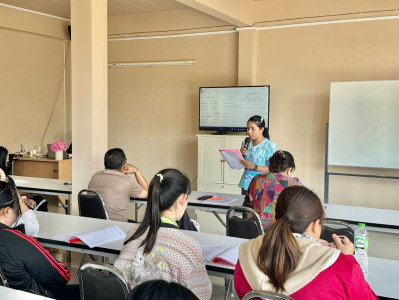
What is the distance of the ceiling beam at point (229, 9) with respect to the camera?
19.1 feet

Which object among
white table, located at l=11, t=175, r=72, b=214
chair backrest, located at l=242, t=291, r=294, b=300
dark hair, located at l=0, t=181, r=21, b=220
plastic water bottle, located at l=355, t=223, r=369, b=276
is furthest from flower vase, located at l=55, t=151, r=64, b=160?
chair backrest, located at l=242, t=291, r=294, b=300

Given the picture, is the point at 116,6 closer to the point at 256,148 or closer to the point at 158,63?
the point at 158,63

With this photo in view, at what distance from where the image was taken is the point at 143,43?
8242 millimetres

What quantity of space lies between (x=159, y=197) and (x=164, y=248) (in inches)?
8.9

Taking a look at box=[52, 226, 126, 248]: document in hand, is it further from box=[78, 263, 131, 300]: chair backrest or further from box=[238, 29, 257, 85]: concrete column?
box=[238, 29, 257, 85]: concrete column

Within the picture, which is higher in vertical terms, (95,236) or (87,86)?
(87,86)

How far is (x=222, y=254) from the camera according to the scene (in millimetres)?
2500

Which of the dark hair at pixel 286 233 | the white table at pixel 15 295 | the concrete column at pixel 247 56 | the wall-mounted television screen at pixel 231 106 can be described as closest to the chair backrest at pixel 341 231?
the dark hair at pixel 286 233

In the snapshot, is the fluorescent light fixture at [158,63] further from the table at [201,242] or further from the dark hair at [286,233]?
the dark hair at [286,233]

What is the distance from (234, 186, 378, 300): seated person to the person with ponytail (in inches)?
10.7

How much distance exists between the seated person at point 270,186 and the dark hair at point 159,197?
1256mm

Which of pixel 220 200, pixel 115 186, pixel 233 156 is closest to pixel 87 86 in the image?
pixel 115 186

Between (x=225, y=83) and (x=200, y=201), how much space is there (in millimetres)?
3639

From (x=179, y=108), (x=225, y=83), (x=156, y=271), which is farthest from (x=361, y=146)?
(x=156, y=271)
